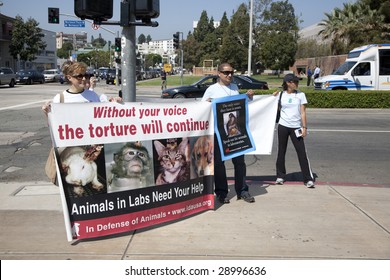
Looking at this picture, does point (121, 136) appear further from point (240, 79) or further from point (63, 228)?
point (240, 79)

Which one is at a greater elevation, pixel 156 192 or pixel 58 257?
pixel 156 192

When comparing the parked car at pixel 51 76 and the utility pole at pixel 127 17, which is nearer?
the utility pole at pixel 127 17

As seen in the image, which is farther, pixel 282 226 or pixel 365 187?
pixel 365 187

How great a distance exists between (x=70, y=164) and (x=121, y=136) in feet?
1.95

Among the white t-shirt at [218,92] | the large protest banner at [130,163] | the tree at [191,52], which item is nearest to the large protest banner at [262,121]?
the white t-shirt at [218,92]

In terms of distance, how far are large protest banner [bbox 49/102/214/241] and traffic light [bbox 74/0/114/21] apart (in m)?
1.64

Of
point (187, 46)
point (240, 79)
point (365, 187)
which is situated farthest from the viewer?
point (187, 46)

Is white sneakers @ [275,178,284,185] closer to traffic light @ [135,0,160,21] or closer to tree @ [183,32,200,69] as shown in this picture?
traffic light @ [135,0,160,21]

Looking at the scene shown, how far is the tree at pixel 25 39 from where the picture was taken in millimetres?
56812

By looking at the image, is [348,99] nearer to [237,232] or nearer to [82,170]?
[237,232]

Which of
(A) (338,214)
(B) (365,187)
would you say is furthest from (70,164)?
(B) (365,187)

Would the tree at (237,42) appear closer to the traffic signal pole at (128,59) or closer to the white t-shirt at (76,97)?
the traffic signal pole at (128,59)

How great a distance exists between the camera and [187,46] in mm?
101312

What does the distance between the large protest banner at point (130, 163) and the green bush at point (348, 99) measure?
47.7 ft
